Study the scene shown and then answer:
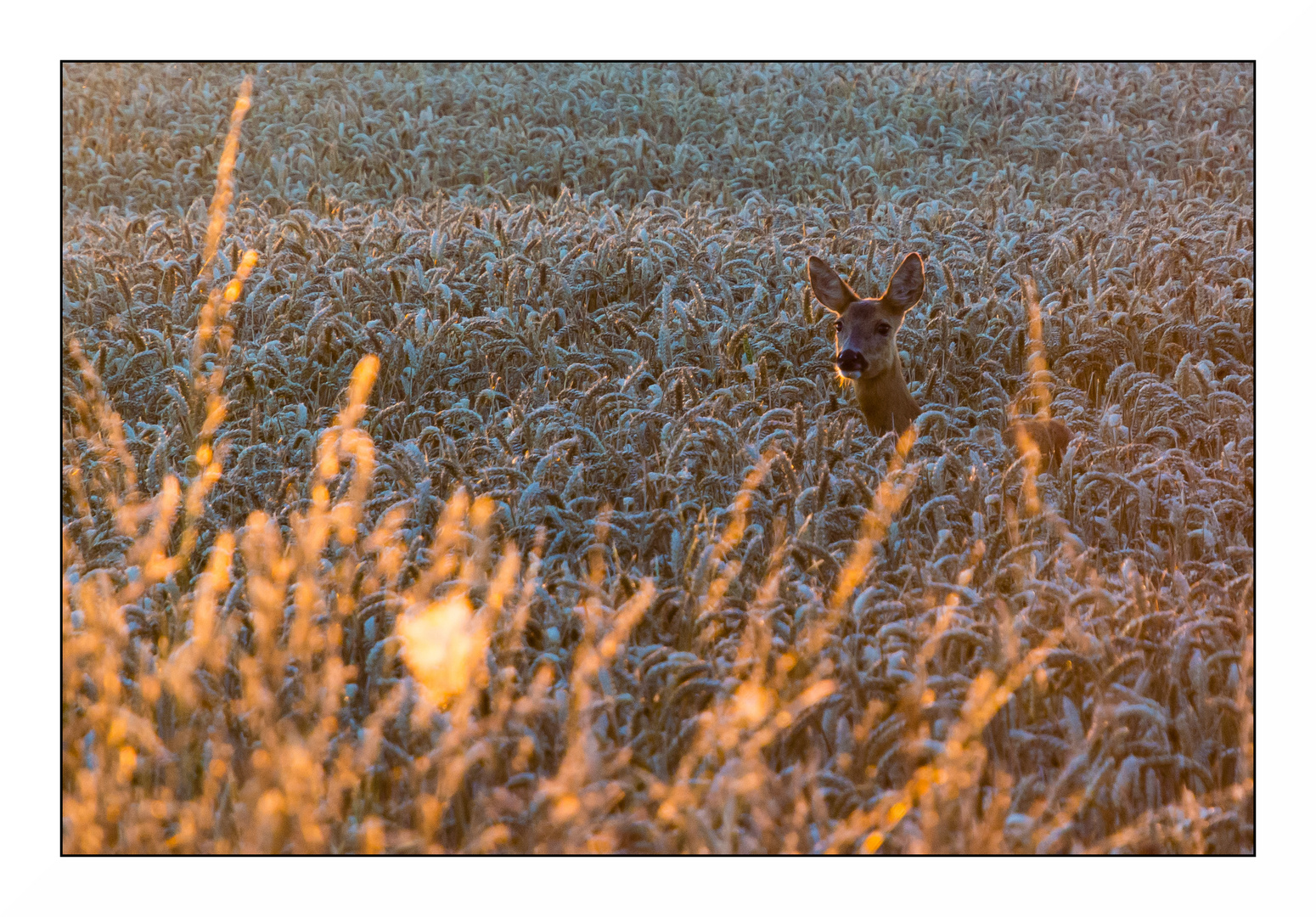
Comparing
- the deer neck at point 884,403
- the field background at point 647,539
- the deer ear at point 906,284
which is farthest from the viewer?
the deer neck at point 884,403

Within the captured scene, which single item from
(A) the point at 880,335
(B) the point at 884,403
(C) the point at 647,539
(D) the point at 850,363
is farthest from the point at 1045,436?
(C) the point at 647,539

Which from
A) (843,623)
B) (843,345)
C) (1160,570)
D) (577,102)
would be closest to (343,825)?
(843,623)

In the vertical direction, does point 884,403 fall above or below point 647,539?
above

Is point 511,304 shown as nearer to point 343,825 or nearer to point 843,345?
point 843,345

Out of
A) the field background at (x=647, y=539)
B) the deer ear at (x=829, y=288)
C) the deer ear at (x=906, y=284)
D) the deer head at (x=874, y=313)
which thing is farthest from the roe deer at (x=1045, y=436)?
the deer ear at (x=829, y=288)

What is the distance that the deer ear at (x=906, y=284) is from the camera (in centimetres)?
667

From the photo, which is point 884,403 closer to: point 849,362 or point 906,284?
point 849,362

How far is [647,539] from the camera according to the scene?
5.14 metres

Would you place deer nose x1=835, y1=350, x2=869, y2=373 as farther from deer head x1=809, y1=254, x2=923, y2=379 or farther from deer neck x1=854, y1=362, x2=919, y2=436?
deer neck x1=854, y1=362, x2=919, y2=436

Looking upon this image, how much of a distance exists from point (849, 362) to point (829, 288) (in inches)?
26.5

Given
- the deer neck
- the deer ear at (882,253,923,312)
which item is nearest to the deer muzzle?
the deer neck

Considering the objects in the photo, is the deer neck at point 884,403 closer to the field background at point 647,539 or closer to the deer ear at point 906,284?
the field background at point 647,539

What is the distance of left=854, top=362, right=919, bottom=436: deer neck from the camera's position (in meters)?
6.80

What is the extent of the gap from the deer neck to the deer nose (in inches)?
13.8
